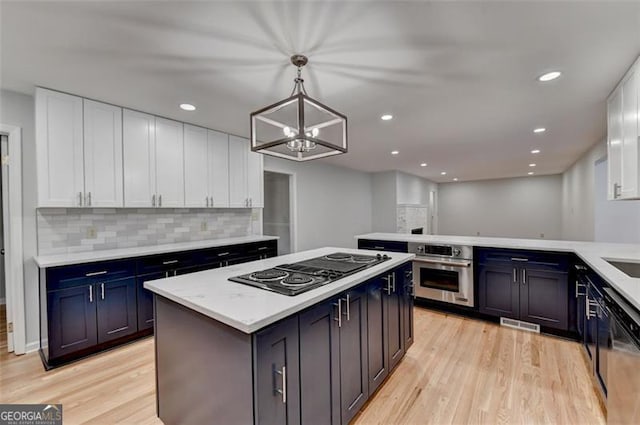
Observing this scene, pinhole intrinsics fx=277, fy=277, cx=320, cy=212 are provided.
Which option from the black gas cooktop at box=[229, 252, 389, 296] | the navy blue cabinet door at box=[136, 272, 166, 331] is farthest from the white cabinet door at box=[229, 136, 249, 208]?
the black gas cooktop at box=[229, 252, 389, 296]

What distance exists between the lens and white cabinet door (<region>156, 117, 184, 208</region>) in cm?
327

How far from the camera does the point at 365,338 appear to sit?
5.97 ft

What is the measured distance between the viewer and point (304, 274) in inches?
71.4

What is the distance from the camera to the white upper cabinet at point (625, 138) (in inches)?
78.4

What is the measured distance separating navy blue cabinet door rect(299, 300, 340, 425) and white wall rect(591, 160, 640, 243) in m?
4.43

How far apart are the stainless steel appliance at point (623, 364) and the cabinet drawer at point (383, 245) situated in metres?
2.17

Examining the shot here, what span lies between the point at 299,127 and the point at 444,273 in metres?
2.78

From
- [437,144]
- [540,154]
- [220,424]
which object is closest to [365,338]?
[220,424]

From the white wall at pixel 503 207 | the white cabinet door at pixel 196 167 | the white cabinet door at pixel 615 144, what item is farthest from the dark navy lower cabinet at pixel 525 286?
the white wall at pixel 503 207

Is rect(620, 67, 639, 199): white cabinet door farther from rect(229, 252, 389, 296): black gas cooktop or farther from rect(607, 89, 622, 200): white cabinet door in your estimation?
rect(229, 252, 389, 296): black gas cooktop

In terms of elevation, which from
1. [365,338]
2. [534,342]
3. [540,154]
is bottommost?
[534,342]

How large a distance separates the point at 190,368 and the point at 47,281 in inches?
72.5

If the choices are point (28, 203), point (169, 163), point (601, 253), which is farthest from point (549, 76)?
point (28, 203)

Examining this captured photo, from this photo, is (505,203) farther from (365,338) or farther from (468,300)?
(365,338)
